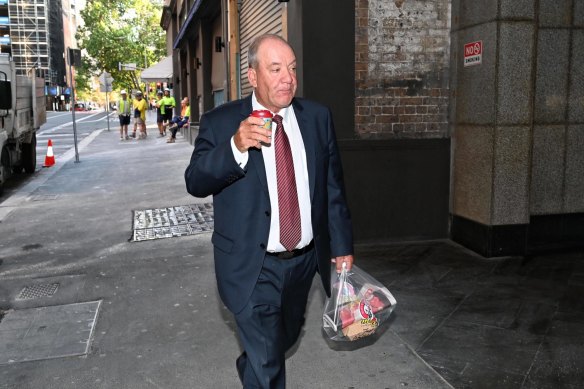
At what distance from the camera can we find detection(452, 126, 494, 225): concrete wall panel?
6520 millimetres

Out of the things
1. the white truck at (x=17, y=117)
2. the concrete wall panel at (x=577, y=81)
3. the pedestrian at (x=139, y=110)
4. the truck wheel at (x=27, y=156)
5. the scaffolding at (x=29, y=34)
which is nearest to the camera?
the concrete wall panel at (x=577, y=81)

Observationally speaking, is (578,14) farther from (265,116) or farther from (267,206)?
(265,116)

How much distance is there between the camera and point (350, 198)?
23.3 ft

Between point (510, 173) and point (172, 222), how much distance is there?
187 inches

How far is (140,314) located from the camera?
509 cm

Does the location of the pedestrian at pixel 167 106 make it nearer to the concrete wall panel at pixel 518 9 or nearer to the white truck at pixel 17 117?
the white truck at pixel 17 117

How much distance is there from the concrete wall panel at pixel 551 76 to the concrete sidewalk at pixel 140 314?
3.25 metres

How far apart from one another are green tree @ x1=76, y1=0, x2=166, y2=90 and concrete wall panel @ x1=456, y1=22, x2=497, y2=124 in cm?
7579

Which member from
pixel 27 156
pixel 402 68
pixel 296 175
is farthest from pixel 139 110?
pixel 296 175

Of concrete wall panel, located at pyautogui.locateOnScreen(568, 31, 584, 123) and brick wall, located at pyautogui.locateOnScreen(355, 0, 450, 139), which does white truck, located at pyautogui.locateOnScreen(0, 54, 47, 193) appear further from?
concrete wall panel, located at pyautogui.locateOnScreen(568, 31, 584, 123)

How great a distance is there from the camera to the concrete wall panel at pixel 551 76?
660 centimetres

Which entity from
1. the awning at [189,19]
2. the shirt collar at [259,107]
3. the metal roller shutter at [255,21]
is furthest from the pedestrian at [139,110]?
the shirt collar at [259,107]

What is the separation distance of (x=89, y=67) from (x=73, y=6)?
81.5 metres

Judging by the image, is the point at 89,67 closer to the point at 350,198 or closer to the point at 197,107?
the point at 197,107
